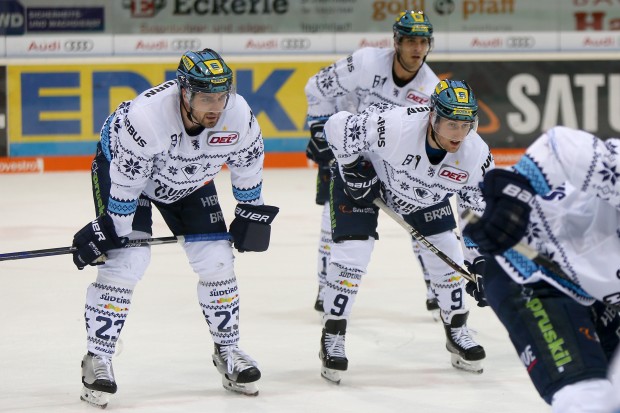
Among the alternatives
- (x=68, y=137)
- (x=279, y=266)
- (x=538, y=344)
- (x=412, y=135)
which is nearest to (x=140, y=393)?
(x=412, y=135)

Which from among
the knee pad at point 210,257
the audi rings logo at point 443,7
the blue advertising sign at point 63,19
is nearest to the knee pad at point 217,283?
the knee pad at point 210,257

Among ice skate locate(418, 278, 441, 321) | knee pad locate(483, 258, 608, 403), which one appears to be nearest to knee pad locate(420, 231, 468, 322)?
ice skate locate(418, 278, 441, 321)

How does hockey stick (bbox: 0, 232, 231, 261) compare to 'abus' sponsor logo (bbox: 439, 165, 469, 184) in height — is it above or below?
below

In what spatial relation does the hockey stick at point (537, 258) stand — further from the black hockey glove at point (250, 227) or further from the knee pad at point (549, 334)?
the black hockey glove at point (250, 227)

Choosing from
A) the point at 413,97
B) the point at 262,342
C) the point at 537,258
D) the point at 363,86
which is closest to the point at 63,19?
the point at 363,86

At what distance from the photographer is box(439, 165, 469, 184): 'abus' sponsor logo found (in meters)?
4.50

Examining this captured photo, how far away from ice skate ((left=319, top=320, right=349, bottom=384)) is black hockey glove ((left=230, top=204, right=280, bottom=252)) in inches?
A: 18.8

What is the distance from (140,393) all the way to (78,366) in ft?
1.52

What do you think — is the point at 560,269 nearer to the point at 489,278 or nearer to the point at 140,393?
the point at 489,278

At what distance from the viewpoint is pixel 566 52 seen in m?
10.8

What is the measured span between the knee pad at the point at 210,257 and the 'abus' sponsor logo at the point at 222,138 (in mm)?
387

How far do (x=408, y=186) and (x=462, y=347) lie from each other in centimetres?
71

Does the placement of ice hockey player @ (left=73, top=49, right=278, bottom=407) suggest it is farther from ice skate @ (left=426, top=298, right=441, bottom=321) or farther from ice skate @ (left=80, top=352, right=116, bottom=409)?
ice skate @ (left=426, top=298, right=441, bottom=321)

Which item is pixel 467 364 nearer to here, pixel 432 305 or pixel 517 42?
pixel 432 305
